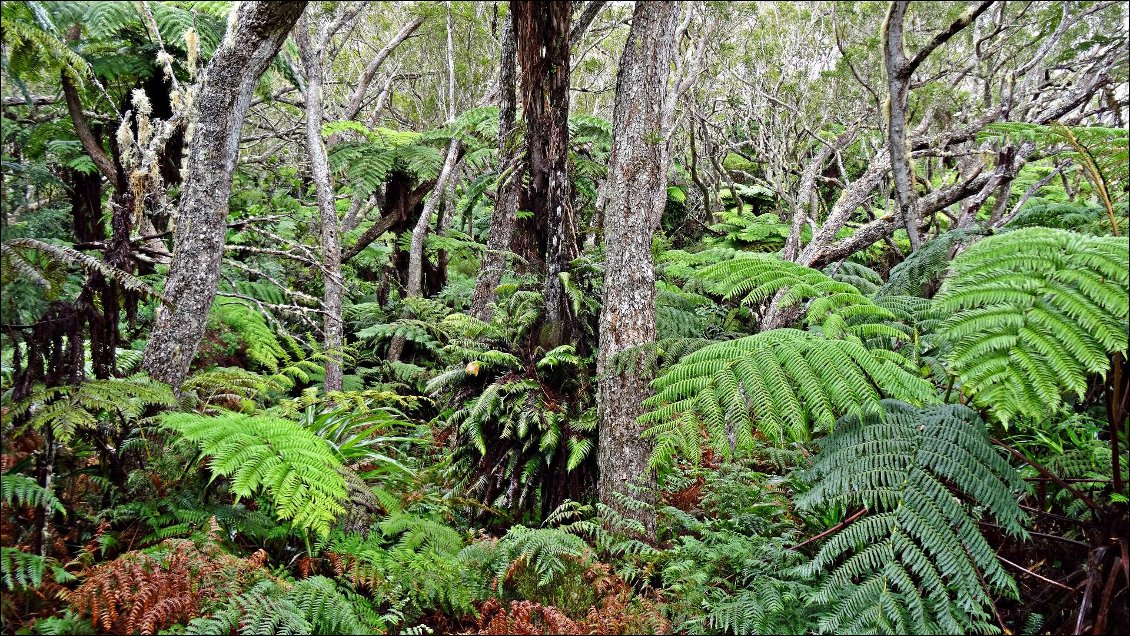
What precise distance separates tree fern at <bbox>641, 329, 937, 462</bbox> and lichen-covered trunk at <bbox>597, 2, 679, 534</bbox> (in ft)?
2.53

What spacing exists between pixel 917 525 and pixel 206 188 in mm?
3330

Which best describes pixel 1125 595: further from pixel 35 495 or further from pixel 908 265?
pixel 35 495

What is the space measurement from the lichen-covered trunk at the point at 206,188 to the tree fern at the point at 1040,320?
3.15 m

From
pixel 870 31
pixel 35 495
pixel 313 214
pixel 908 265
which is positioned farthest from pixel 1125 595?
pixel 870 31

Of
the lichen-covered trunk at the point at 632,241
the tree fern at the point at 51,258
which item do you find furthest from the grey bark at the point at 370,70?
the tree fern at the point at 51,258

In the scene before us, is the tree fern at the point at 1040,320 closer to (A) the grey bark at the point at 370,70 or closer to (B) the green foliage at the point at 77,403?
(B) the green foliage at the point at 77,403

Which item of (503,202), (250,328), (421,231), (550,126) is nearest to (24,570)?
(250,328)

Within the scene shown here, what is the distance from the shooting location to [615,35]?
1869cm

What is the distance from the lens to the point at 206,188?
9.69 feet

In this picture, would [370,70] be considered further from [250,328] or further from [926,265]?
[926,265]

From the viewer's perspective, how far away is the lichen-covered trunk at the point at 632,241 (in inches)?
123

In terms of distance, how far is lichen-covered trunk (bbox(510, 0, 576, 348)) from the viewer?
3576 mm

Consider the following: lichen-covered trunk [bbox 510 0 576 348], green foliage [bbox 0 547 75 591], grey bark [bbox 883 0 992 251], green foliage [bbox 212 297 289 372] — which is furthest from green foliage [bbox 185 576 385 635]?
grey bark [bbox 883 0 992 251]

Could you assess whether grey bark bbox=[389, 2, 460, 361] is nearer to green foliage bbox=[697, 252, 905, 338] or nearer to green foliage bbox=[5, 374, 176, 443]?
green foliage bbox=[5, 374, 176, 443]
